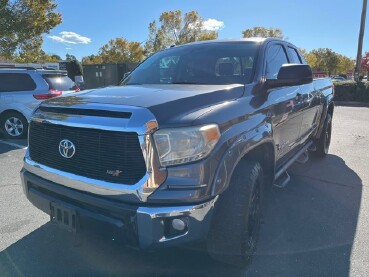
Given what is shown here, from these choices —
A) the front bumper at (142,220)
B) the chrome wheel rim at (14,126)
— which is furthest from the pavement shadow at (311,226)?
the chrome wheel rim at (14,126)

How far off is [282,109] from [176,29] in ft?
126

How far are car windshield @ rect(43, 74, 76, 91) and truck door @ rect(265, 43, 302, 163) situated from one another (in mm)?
5866

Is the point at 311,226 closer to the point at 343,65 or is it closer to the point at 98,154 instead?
the point at 98,154

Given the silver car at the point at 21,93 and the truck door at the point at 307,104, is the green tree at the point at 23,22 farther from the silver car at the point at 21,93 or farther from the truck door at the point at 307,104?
the truck door at the point at 307,104

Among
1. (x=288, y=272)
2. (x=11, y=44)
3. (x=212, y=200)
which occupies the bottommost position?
(x=288, y=272)

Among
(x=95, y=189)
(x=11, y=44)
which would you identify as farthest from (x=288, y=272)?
(x=11, y=44)

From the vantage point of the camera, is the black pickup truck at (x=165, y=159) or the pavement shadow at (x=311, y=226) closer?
the black pickup truck at (x=165, y=159)

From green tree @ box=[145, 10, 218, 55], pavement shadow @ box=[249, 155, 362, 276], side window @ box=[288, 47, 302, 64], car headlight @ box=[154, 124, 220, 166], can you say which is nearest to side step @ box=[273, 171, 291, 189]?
pavement shadow @ box=[249, 155, 362, 276]

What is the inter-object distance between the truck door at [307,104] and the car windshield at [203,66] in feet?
3.61

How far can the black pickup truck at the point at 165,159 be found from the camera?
2.23m

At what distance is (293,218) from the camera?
148 inches

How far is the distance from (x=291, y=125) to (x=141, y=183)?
2.24 m

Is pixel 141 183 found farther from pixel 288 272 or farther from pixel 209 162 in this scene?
pixel 288 272

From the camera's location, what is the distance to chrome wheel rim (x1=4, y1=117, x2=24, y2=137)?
27.3 feet
